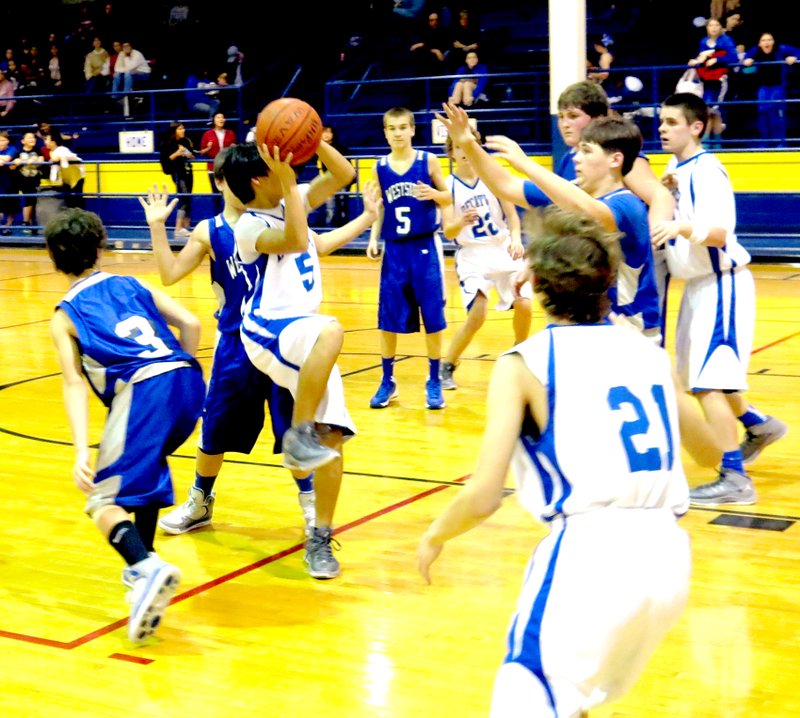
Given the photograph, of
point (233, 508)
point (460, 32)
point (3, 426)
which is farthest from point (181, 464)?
point (460, 32)

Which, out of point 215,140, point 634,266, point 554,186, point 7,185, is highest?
point 554,186

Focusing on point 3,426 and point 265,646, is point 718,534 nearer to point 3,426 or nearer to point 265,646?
point 265,646

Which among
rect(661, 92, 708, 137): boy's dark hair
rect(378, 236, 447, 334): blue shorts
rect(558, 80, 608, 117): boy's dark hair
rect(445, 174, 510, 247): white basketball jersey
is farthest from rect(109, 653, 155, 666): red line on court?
rect(445, 174, 510, 247): white basketball jersey

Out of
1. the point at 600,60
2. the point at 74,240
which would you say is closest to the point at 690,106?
the point at 74,240

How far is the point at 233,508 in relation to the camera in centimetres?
537

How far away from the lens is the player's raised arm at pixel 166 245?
472 centimetres

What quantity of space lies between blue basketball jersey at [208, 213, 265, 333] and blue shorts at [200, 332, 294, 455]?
78 mm

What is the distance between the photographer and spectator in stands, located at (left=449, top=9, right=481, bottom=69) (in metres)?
17.3

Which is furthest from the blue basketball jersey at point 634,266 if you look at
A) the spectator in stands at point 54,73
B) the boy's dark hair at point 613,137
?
the spectator in stands at point 54,73

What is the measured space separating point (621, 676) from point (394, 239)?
534cm

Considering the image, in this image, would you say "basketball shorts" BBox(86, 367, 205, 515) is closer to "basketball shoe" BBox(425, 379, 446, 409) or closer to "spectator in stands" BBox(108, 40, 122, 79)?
"basketball shoe" BBox(425, 379, 446, 409)

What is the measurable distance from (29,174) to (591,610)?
17.4 meters

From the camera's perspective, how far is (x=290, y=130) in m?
4.38

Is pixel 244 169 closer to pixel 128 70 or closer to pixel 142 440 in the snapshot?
pixel 142 440
